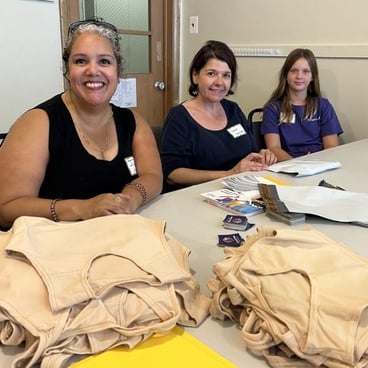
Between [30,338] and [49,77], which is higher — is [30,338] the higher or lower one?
the lower one

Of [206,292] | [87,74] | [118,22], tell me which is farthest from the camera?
[118,22]

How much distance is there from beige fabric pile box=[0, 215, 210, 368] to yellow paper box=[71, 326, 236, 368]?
0.02 m

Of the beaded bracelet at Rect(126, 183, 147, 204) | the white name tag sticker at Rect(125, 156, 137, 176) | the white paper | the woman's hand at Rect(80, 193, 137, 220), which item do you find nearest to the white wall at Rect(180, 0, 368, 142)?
the white paper

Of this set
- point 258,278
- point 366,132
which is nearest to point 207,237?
point 258,278

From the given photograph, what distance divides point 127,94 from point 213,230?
2855 millimetres

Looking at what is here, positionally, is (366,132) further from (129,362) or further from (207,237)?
(129,362)

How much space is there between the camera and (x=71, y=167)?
1443 millimetres

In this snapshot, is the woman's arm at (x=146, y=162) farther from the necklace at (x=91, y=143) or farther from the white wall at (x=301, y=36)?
the white wall at (x=301, y=36)

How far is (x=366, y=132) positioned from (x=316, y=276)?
2.71 metres

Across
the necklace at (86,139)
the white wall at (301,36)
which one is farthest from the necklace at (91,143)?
the white wall at (301,36)

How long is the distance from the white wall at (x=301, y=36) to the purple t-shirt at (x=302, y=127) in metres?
0.31

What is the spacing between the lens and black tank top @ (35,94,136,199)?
1418mm

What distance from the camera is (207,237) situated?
3.85ft

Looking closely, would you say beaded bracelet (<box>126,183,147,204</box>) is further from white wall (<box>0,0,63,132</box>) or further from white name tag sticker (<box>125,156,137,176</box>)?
white wall (<box>0,0,63,132</box>)
